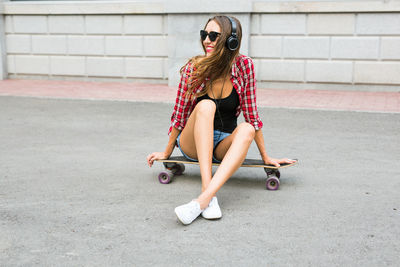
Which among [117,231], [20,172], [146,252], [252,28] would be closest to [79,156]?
[20,172]

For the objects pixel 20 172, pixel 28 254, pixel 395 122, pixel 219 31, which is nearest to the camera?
pixel 28 254

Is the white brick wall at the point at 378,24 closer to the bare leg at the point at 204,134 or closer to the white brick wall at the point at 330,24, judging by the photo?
the white brick wall at the point at 330,24

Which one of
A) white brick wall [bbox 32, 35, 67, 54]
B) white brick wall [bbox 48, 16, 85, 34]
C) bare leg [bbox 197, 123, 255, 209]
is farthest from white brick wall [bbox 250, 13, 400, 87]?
bare leg [bbox 197, 123, 255, 209]

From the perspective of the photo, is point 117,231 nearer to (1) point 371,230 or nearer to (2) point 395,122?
(1) point 371,230

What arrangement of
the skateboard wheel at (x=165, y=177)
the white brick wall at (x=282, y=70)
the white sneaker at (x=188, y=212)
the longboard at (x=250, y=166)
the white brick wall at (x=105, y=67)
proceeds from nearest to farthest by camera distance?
the white sneaker at (x=188, y=212) → the longboard at (x=250, y=166) → the skateboard wheel at (x=165, y=177) → the white brick wall at (x=282, y=70) → the white brick wall at (x=105, y=67)

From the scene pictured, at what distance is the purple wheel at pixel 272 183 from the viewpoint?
12.7 feet

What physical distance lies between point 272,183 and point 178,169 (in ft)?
2.78

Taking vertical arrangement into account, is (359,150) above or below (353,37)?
below

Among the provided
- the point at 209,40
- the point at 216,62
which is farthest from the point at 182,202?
the point at 209,40

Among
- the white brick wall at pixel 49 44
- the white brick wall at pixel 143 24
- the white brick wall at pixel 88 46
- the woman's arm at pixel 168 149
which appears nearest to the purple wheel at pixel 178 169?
the woman's arm at pixel 168 149

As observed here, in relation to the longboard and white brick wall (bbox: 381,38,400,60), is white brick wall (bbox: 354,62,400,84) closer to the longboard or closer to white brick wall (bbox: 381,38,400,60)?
white brick wall (bbox: 381,38,400,60)

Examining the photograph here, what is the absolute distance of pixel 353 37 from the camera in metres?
10.4

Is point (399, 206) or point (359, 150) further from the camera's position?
point (359, 150)

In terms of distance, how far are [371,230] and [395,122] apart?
4329 millimetres
